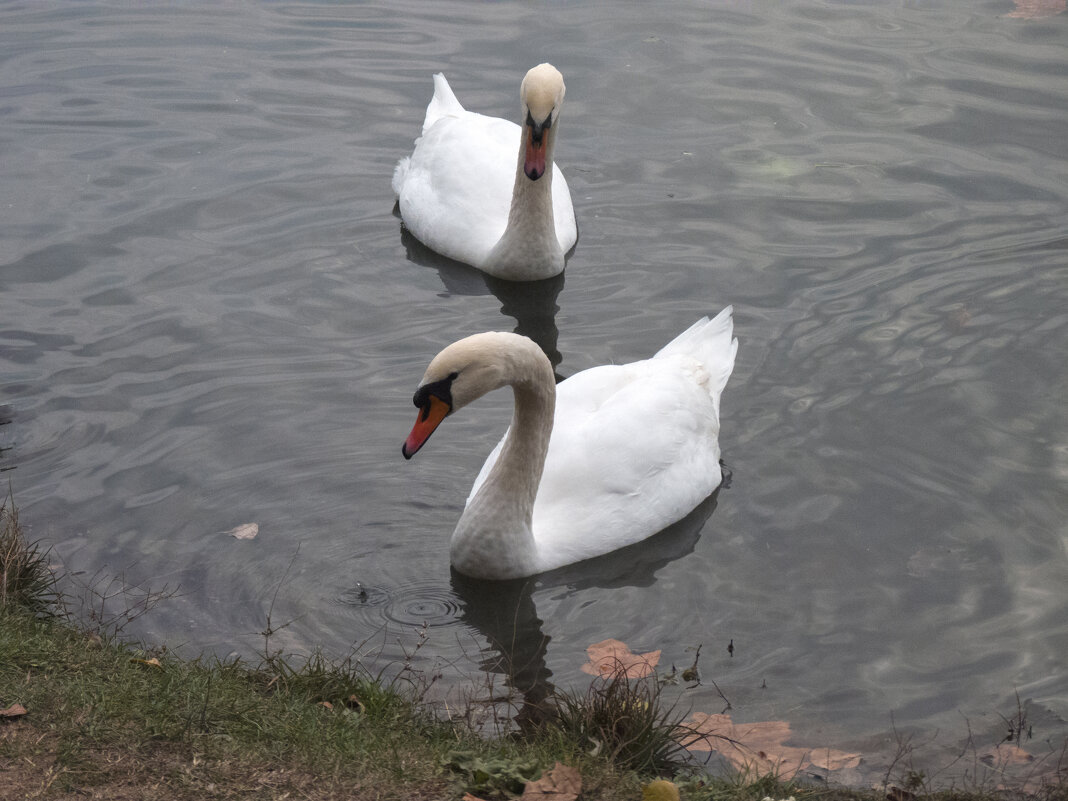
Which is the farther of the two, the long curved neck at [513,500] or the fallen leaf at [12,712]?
the long curved neck at [513,500]

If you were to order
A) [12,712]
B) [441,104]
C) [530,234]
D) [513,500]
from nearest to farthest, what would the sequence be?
[12,712] < [513,500] < [530,234] < [441,104]

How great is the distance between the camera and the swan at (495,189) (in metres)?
8.50

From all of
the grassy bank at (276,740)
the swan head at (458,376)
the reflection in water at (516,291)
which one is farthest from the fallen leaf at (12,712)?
the reflection in water at (516,291)

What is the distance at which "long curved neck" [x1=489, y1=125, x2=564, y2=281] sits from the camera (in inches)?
344

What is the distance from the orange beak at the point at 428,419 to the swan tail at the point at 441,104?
214 inches

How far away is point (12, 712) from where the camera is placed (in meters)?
4.10

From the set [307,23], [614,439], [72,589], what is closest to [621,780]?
[614,439]

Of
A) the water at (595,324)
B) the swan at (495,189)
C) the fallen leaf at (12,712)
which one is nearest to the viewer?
the fallen leaf at (12,712)

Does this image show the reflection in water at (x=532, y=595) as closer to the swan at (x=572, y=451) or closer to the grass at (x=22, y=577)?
the swan at (x=572, y=451)

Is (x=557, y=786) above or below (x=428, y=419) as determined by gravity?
below

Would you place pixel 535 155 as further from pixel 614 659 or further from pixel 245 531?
pixel 614 659

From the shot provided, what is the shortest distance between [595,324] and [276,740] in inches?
A: 185

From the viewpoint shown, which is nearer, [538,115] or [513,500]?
[513,500]

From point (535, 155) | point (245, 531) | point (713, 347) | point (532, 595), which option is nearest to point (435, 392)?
point (532, 595)
